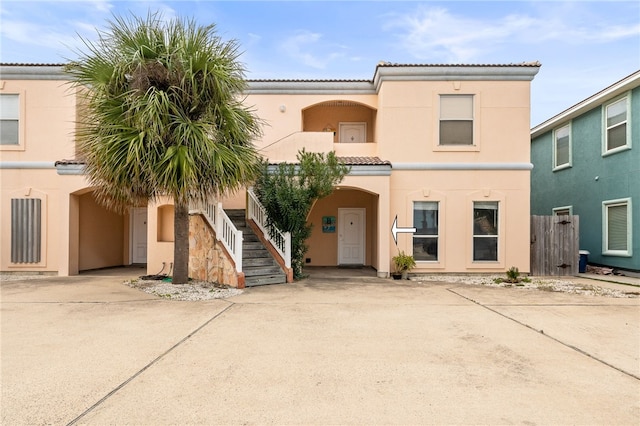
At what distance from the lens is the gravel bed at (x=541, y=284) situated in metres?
9.35

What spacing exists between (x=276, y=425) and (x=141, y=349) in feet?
9.02

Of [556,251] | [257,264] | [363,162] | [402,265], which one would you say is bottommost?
[402,265]

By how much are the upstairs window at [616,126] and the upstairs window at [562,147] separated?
2088 mm

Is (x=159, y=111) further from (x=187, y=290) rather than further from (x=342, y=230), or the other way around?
(x=342, y=230)

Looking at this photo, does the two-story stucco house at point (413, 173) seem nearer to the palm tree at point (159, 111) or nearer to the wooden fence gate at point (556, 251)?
the wooden fence gate at point (556, 251)

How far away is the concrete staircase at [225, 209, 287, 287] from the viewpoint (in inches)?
393

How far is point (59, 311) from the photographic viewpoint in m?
7.12

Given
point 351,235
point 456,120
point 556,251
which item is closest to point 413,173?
point 456,120

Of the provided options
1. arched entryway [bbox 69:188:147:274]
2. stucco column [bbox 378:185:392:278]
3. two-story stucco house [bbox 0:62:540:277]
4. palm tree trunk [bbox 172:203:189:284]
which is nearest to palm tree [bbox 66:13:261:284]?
palm tree trunk [bbox 172:203:189:284]

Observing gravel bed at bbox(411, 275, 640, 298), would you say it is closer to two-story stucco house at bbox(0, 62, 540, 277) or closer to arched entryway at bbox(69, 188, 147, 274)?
two-story stucco house at bbox(0, 62, 540, 277)

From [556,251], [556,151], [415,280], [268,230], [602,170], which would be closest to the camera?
[268,230]

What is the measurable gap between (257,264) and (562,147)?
14142mm

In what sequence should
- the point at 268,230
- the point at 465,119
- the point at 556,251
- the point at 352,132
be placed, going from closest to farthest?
1. the point at 268,230
2. the point at 465,119
3. the point at 556,251
4. the point at 352,132

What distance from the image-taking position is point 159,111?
27.0 ft
